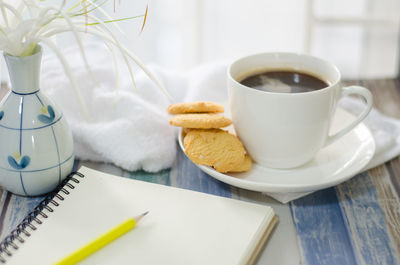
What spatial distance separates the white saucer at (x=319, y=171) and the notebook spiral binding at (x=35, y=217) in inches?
7.3

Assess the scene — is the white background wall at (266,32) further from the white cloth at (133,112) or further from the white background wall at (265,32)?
the white cloth at (133,112)

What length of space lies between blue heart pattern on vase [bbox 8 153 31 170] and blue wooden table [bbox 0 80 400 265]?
7 cm

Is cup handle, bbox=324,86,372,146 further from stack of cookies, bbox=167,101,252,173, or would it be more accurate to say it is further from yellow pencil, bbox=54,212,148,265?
yellow pencil, bbox=54,212,148,265

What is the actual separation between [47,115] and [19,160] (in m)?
0.07

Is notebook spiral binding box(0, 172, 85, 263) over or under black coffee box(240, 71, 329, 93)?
under

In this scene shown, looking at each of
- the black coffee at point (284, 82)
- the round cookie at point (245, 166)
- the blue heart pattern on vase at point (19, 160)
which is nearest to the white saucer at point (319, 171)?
the round cookie at point (245, 166)

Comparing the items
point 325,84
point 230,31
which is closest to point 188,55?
point 230,31

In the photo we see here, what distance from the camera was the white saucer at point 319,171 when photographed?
719 mm

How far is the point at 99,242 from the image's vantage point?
2.03 ft

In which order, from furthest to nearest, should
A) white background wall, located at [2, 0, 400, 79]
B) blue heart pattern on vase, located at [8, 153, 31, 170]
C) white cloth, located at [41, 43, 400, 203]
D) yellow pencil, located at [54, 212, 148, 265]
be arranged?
white background wall, located at [2, 0, 400, 79], white cloth, located at [41, 43, 400, 203], blue heart pattern on vase, located at [8, 153, 31, 170], yellow pencil, located at [54, 212, 148, 265]

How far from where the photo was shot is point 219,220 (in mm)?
673

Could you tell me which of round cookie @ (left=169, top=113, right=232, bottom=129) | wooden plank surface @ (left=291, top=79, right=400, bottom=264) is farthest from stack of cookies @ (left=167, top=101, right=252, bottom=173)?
wooden plank surface @ (left=291, top=79, right=400, bottom=264)

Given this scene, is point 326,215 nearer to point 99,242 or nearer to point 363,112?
point 363,112

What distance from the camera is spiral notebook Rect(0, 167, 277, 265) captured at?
61cm
